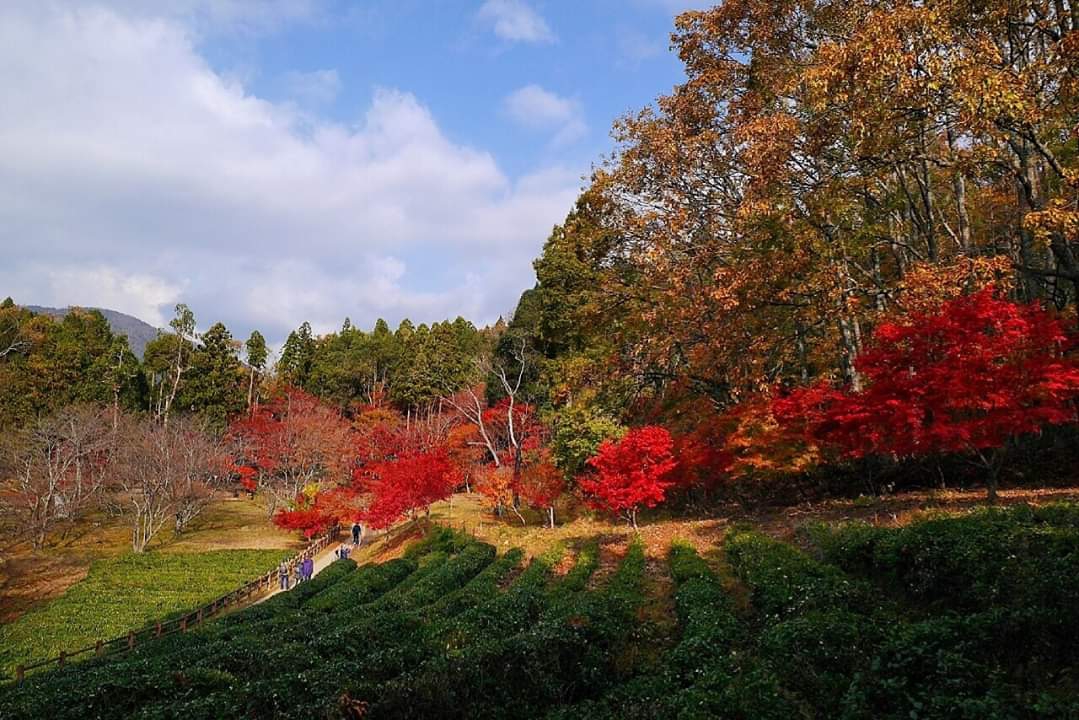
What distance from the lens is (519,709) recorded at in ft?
25.2

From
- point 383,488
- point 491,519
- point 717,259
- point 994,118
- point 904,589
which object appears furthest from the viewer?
point 491,519

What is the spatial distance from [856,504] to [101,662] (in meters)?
21.2

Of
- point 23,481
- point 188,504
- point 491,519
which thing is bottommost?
point 491,519

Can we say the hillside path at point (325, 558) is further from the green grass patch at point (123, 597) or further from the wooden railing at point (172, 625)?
the green grass patch at point (123, 597)

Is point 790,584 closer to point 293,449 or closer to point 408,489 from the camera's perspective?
point 408,489

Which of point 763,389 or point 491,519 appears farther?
point 491,519

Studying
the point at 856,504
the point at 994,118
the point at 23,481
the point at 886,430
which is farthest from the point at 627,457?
the point at 23,481

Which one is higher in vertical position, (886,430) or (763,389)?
(763,389)

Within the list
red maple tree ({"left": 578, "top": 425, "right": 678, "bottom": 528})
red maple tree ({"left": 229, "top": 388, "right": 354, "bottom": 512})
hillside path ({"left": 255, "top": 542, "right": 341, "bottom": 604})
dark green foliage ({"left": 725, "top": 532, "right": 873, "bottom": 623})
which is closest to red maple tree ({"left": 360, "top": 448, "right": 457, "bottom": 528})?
hillside path ({"left": 255, "top": 542, "right": 341, "bottom": 604})

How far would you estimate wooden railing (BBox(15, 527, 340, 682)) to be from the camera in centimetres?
1662

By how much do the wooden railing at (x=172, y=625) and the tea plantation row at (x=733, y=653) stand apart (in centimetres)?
388

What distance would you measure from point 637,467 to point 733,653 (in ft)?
48.4

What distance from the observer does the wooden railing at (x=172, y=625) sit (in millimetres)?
16617

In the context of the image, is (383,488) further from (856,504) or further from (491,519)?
(856,504)
